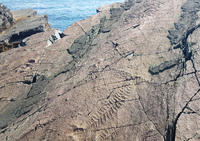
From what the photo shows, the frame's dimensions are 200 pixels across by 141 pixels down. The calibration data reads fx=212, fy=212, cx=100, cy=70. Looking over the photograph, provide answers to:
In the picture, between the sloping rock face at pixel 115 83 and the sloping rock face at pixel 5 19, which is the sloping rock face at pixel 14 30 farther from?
the sloping rock face at pixel 115 83

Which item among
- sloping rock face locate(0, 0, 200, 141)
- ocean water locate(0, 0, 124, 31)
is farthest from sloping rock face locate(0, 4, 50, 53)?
ocean water locate(0, 0, 124, 31)

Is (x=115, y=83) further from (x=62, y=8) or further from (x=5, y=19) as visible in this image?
(x=62, y=8)

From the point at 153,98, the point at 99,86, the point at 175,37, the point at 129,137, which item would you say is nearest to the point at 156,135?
the point at 129,137

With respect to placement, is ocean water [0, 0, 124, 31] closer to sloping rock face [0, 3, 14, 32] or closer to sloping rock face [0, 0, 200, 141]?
sloping rock face [0, 3, 14, 32]

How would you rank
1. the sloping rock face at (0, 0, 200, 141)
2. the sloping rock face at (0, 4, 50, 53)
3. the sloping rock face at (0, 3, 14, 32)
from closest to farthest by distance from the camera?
the sloping rock face at (0, 0, 200, 141) < the sloping rock face at (0, 4, 50, 53) < the sloping rock face at (0, 3, 14, 32)

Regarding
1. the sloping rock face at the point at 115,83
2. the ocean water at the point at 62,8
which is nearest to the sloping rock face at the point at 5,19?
the ocean water at the point at 62,8

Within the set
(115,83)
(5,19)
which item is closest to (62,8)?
(5,19)
